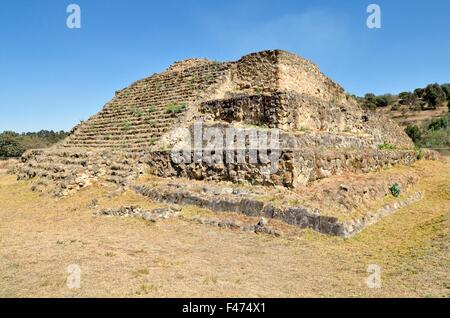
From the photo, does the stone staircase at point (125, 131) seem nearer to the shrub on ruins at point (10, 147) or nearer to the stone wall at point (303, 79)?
the stone wall at point (303, 79)

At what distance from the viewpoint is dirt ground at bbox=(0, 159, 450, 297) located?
487 centimetres

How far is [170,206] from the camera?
9258 mm

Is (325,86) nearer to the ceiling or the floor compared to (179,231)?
nearer to the ceiling

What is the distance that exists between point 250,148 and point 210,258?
4096 mm

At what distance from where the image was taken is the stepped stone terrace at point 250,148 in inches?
341

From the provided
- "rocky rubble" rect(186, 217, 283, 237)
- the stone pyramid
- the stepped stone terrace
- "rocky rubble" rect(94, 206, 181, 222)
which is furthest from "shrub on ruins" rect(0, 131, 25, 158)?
"rocky rubble" rect(186, 217, 283, 237)

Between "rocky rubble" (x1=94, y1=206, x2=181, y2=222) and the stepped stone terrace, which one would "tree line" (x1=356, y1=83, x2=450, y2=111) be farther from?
"rocky rubble" (x1=94, y1=206, x2=181, y2=222)

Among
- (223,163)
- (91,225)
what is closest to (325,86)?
(223,163)

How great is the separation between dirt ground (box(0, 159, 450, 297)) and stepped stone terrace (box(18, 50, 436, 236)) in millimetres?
791

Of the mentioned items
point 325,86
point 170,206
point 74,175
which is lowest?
point 170,206

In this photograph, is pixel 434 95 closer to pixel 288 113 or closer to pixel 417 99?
pixel 417 99

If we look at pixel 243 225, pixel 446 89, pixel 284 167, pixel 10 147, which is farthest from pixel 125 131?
pixel 446 89
